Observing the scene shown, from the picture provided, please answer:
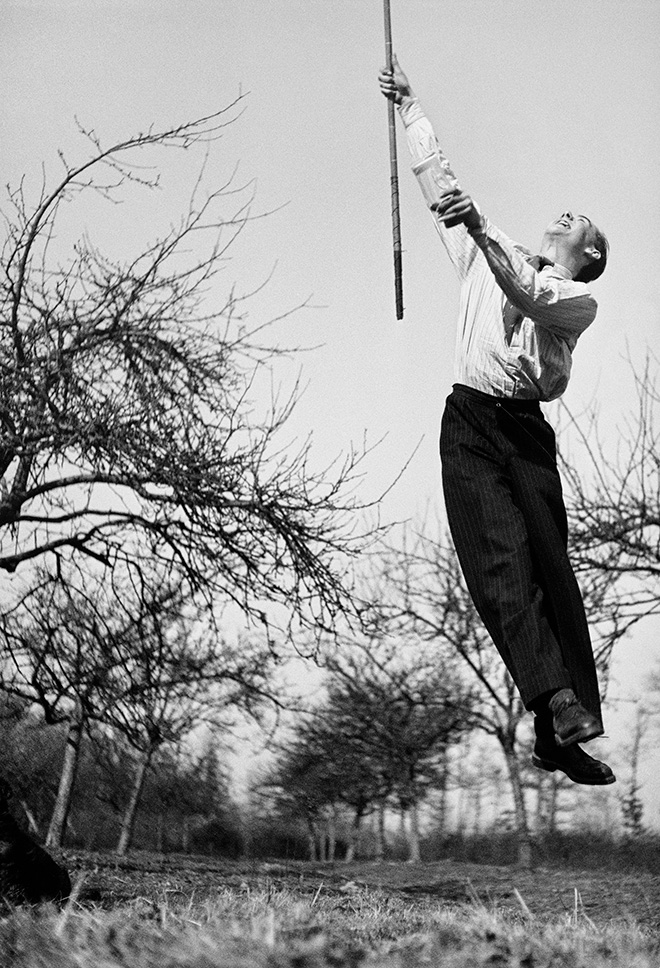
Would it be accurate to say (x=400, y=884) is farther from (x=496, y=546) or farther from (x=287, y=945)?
(x=287, y=945)

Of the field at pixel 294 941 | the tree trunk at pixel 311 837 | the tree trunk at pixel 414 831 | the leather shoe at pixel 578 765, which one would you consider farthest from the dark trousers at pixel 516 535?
the tree trunk at pixel 311 837

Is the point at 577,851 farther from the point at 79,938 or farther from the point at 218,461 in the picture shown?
the point at 79,938

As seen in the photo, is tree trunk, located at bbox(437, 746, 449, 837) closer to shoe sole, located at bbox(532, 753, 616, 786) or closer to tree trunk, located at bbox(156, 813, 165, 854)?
tree trunk, located at bbox(156, 813, 165, 854)

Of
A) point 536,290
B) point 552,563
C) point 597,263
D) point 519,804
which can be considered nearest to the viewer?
point 536,290

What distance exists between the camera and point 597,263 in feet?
10.6

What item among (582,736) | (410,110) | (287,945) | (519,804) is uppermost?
(410,110)

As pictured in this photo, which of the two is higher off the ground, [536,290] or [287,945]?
[536,290]

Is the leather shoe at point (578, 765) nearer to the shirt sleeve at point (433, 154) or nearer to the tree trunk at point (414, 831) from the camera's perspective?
the shirt sleeve at point (433, 154)

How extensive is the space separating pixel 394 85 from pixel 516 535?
58.3 inches

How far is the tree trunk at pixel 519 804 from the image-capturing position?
39.1 feet

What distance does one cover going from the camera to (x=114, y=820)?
1698 cm

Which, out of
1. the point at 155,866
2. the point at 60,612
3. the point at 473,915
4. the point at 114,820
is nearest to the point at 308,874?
the point at 155,866

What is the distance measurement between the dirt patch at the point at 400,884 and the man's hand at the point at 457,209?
3.48 m

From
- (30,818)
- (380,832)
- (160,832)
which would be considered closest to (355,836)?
(380,832)
